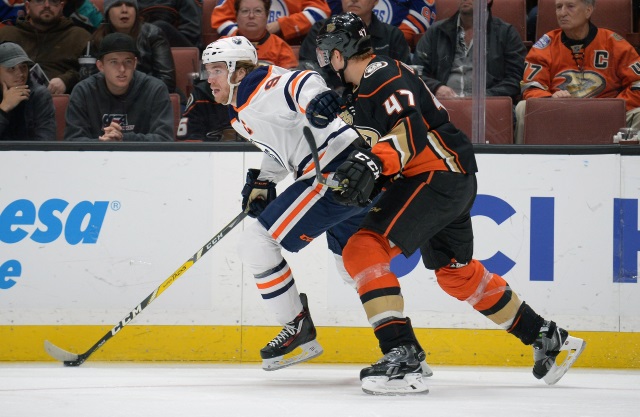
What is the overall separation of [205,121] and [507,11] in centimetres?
157

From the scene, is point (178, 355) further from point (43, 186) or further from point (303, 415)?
point (303, 415)

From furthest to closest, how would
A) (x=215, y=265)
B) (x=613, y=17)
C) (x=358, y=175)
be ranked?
(x=613, y=17) → (x=215, y=265) → (x=358, y=175)

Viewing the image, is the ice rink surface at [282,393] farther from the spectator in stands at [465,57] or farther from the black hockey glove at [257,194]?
the spectator in stands at [465,57]

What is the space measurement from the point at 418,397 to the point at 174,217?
5.68 feet

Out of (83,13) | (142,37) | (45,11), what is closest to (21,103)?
(142,37)

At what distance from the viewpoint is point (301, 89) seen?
11.2 feet

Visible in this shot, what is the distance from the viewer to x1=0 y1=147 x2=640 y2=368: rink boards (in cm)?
446

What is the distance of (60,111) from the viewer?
16.1ft

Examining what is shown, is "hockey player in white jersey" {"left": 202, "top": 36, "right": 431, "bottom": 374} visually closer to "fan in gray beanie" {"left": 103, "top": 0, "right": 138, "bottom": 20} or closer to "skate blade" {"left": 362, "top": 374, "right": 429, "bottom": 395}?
"skate blade" {"left": 362, "top": 374, "right": 429, "bottom": 395}

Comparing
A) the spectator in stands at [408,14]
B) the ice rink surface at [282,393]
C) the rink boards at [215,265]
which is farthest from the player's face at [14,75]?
the spectator in stands at [408,14]

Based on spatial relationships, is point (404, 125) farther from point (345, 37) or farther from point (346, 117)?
point (346, 117)

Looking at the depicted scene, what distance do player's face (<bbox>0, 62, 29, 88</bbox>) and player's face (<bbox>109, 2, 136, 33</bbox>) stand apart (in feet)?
2.08

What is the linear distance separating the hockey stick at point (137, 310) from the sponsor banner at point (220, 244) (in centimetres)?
27

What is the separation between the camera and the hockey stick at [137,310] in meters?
4.00
